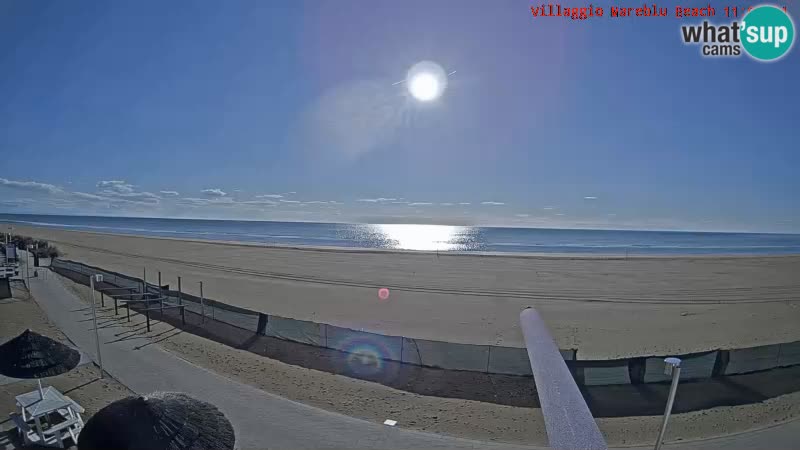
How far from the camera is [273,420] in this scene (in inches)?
298

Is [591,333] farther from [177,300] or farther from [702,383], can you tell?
[177,300]

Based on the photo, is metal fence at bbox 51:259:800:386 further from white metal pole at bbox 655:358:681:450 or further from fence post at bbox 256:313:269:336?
white metal pole at bbox 655:358:681:450

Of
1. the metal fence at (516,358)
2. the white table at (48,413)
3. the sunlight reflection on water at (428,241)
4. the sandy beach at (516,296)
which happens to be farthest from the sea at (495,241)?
the white table at (48,413)

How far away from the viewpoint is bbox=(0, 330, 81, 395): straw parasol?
6.73 m

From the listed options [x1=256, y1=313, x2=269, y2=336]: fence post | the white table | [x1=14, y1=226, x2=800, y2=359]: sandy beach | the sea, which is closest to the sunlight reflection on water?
the sea

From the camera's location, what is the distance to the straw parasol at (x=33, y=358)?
673 centimetres

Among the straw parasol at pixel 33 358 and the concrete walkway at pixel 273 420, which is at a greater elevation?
the straw parasol at pixel 33 358

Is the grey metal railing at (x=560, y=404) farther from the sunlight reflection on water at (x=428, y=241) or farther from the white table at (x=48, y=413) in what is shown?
the sunlight reflection on water at (x=428, y=241)

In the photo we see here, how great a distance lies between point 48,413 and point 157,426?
4888 millimetres

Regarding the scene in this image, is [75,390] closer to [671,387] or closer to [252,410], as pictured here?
[252,410]

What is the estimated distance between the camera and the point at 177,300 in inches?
568

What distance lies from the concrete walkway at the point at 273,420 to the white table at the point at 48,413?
1.60 metres

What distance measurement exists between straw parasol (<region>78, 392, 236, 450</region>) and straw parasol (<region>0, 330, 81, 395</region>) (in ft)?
13.5

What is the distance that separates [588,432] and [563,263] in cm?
3939
